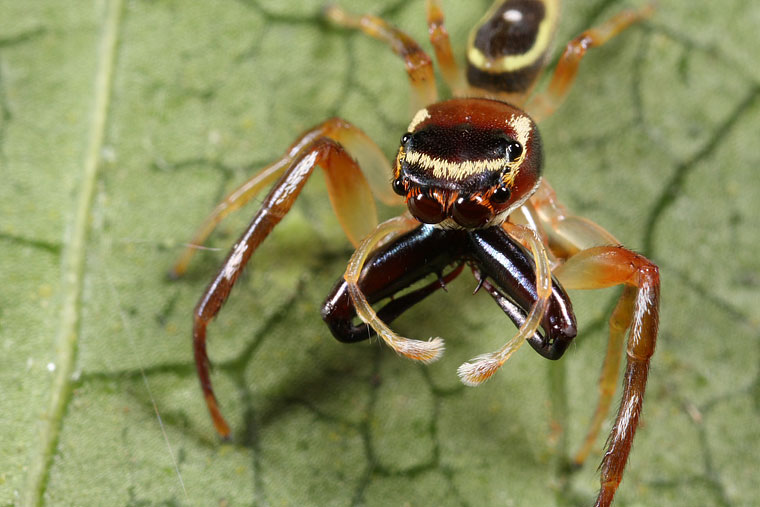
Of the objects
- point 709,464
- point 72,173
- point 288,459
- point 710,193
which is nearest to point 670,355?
point 709,464

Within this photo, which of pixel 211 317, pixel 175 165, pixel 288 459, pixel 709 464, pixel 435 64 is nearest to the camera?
pixel 211 317

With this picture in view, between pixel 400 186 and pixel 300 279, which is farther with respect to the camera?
pixel 300 279

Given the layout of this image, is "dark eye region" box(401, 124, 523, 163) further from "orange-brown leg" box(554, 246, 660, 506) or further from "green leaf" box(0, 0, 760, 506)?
"green leaf" box(0, 0, 760, 506)

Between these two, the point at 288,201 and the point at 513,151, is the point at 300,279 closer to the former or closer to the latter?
the point at 288,201

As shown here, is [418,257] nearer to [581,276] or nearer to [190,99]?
[581,276]

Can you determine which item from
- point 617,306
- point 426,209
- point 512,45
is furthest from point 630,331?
point 512,45

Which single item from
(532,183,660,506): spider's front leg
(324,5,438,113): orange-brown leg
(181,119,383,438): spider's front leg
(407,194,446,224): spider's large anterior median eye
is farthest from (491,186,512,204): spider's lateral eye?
(324,5,438,113): orange-brown leg

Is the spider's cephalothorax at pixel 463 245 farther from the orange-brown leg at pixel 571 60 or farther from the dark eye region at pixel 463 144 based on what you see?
the orange-brown leg at pixel 571 60
